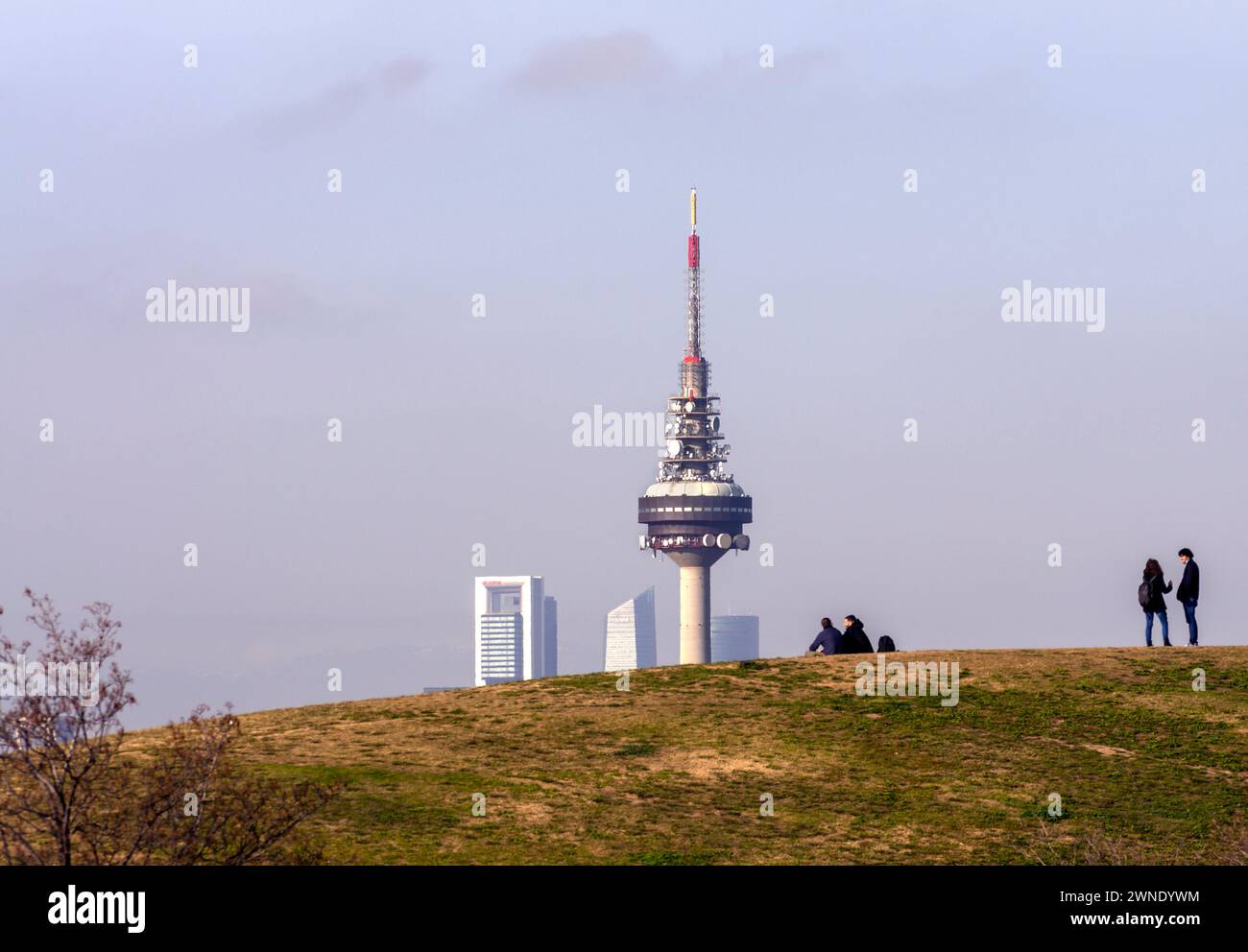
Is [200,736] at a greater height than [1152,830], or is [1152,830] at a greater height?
[200,736]

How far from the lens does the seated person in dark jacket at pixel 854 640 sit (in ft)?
131

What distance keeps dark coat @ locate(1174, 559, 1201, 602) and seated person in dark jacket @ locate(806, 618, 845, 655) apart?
24.9 ft

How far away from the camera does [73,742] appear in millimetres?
20141

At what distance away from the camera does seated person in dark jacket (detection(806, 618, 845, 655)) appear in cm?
3994

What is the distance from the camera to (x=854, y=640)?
39844mm

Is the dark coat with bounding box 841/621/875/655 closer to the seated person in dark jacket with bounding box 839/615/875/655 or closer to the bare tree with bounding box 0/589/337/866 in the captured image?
the seated person in dark jacket with bounding box 839/615/875/655

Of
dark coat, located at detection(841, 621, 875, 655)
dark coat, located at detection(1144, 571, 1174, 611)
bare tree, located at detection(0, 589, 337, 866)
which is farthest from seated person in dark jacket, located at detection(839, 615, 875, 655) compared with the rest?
bare tree, located at detection(0, 589, 337, 866)

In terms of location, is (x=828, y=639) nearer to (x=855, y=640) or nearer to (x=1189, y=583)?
(x=855, y=640)

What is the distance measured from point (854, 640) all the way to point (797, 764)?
30.5 ft

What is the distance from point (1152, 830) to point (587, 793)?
9088mm

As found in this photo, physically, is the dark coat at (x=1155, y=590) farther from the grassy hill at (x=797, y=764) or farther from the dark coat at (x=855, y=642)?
the dark coat at (x=855, y=642)

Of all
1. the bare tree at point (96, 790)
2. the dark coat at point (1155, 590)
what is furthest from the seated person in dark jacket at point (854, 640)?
the bare tree at point (96, 790)
